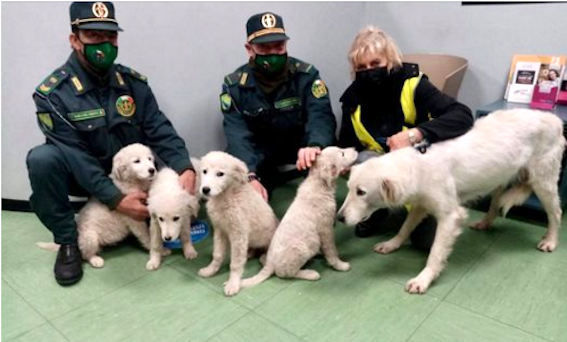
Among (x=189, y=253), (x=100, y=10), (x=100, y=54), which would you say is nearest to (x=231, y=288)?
(x=189, y=253)

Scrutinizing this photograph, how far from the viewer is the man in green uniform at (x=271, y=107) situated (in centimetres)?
287

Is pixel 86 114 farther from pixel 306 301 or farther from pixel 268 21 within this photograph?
pixel 306 301

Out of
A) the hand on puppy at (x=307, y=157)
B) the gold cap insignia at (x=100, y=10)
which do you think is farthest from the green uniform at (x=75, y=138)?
the hand on puppy at (x=307, y=157)

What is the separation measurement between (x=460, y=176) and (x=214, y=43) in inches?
93.0

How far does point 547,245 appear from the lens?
2.65m

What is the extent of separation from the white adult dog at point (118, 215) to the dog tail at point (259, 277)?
84cm

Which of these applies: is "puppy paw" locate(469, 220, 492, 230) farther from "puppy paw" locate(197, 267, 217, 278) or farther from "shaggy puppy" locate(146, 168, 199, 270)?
"shaggy puppy" locate(146, 168, 199, 270)

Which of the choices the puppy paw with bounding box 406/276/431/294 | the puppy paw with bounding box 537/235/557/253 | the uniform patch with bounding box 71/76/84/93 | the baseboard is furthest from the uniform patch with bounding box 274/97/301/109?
the baseboard

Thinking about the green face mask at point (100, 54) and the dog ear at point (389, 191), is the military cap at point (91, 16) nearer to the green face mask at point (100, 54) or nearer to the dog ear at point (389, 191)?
the green face mask at point (100, 54)

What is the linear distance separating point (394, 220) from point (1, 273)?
9.65 feet

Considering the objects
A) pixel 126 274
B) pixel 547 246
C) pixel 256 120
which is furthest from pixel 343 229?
pixel 126 274

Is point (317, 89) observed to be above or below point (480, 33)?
below

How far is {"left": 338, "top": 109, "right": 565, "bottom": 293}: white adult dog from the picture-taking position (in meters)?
2.05

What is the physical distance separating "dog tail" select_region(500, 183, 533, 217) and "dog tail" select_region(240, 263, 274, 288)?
5.85 feet
